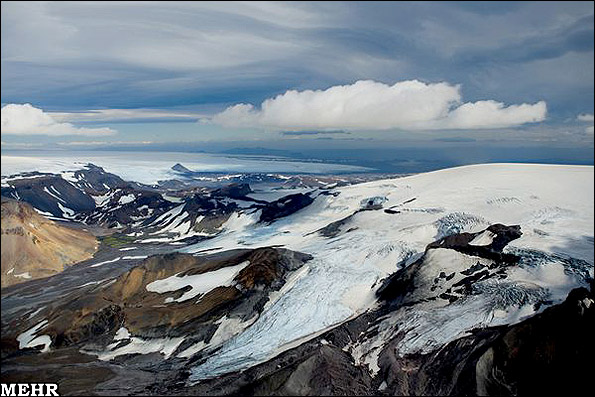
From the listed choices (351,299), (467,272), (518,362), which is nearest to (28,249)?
(351,299)

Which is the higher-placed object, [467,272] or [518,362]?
[467,272]

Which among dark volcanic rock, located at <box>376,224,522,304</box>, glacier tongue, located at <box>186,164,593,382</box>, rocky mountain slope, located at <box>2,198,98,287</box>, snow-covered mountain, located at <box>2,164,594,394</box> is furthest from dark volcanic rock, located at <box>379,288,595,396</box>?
rocky mountain slope, located at <box>2,198,98,287</box>

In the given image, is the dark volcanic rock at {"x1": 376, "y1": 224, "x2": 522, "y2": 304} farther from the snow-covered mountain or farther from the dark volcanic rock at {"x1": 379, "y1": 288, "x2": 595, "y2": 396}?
the dark volcanic rock at {"x1": 379, "y1": 288, "x2": 595, "y2": 396}

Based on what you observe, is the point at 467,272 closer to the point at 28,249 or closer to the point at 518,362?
the point at 518,362

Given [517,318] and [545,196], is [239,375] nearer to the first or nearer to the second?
[517,318]

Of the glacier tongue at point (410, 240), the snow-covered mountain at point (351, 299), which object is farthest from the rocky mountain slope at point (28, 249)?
the glacier tongue at point (410, 240)

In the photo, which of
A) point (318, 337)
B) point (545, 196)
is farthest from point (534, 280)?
point (545, 196)

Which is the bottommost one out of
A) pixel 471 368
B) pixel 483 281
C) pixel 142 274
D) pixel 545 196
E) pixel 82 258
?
pixel 82 258
